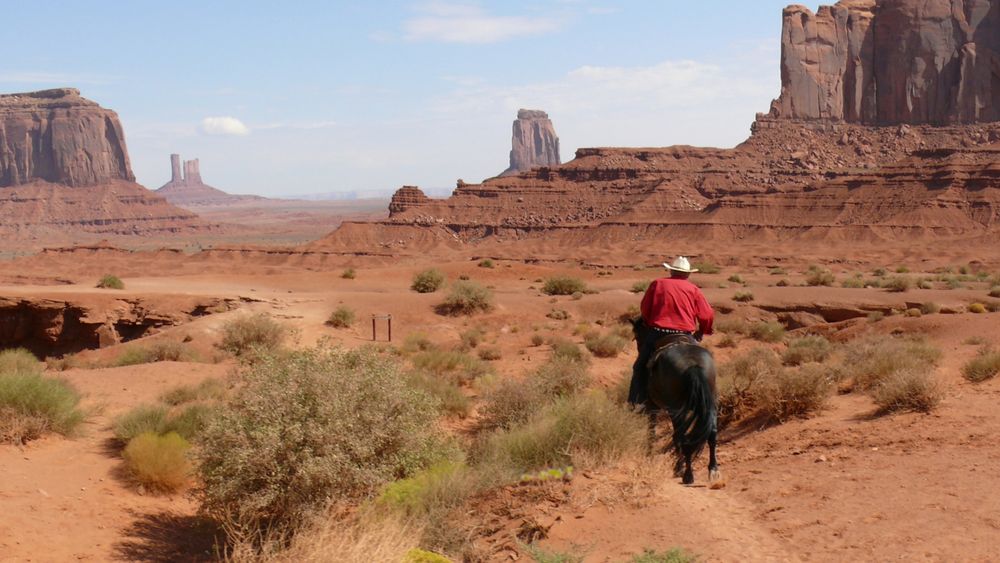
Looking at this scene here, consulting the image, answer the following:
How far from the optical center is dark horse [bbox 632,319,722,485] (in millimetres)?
8672

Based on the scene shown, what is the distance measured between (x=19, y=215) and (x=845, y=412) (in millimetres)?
147815

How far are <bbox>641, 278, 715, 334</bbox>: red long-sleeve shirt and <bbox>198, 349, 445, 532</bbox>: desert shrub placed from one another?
2.55m

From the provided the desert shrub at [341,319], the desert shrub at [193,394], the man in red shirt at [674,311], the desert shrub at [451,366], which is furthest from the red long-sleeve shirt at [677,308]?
the desert shrub at [341,319]

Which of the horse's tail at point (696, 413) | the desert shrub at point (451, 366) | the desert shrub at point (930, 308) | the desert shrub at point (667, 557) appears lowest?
the desert shrub at point (451, 366)

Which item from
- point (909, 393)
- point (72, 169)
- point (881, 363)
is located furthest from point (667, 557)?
point (72, 169)

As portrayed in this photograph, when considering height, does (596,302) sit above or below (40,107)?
below

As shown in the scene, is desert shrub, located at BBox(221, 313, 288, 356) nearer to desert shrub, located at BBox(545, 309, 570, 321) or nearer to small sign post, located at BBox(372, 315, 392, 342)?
small sign post, located at BBox(372, 315, 392, 342)

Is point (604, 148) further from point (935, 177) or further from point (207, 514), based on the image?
point (207, 514)

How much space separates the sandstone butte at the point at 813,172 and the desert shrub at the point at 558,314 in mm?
39912

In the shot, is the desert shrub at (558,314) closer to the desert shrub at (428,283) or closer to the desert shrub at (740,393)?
the desert shrub at (428,283)

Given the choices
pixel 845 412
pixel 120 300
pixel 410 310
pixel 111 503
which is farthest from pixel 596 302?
pixel 111 503

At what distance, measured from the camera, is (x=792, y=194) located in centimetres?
7662

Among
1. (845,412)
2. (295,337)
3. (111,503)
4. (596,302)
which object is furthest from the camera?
(596,302)

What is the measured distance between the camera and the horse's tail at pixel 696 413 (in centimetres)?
866
